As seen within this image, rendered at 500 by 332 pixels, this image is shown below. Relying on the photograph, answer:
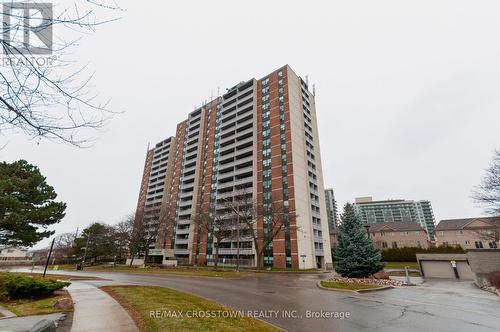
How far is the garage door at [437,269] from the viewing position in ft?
113

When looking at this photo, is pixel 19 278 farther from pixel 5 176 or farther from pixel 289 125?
pixel 289 125

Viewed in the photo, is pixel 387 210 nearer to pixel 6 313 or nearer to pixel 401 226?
pixel 401 226

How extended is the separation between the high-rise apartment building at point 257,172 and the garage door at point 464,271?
74.1ft

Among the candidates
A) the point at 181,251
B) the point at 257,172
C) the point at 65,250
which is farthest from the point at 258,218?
the point at 65,250

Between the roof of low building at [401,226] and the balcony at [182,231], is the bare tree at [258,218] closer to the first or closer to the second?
the balcony at [182,231]

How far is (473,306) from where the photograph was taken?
471 inches

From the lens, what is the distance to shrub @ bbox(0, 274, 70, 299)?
1116 centimetres

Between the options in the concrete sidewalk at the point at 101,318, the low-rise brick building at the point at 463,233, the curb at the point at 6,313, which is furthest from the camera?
the low-rise brick building at the point at 463,233

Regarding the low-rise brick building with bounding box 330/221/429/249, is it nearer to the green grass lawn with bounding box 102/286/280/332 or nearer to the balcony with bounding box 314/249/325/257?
the balcony with bounding box 314/249/325/257

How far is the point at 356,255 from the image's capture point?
2253 centimetres

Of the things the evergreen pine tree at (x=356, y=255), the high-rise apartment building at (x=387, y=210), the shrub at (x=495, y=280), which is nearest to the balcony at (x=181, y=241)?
the evergreen pine tree at (x=356, y=255)

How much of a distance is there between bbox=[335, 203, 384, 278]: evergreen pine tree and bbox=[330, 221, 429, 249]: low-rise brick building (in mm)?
58675

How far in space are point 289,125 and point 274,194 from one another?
54.3 feet

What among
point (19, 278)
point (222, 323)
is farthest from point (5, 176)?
point (222, 323)
